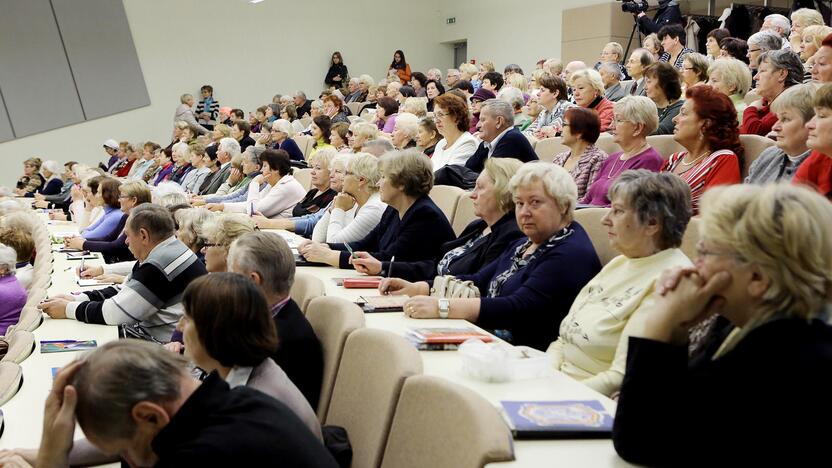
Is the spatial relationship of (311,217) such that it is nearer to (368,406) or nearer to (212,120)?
(368,406)

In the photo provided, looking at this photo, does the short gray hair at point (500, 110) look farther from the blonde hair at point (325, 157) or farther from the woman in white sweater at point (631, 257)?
the woman in white sweater at point (631, 257)

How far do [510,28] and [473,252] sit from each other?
36.1 ft

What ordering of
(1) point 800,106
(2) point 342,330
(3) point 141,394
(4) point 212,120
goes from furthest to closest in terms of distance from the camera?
(4) point 212,120, (1) point 800,106, (2) point 342,330, (3) point 141,394

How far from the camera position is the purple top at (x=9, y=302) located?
4016 mm

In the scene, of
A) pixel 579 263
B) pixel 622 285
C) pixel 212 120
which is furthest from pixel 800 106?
pixel 212 120

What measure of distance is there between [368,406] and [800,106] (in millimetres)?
2224

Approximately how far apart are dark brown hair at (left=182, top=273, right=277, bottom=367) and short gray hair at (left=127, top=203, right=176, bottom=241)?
1646mm

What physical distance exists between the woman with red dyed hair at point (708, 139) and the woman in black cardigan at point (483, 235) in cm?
87

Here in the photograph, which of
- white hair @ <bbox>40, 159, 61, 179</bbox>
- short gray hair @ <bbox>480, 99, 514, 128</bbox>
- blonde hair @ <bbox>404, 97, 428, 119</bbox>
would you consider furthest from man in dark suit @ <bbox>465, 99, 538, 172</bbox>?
white hair @ <bbox>40, 159, 61, 179</bbox>

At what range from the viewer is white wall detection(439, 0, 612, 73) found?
12.7 m

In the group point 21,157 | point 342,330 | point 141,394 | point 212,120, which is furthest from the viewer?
point 212,120

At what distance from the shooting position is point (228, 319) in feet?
6.11

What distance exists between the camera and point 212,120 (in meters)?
14.5

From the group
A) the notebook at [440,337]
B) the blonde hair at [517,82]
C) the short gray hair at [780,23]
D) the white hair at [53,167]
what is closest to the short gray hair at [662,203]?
the notebook at [440,337]
